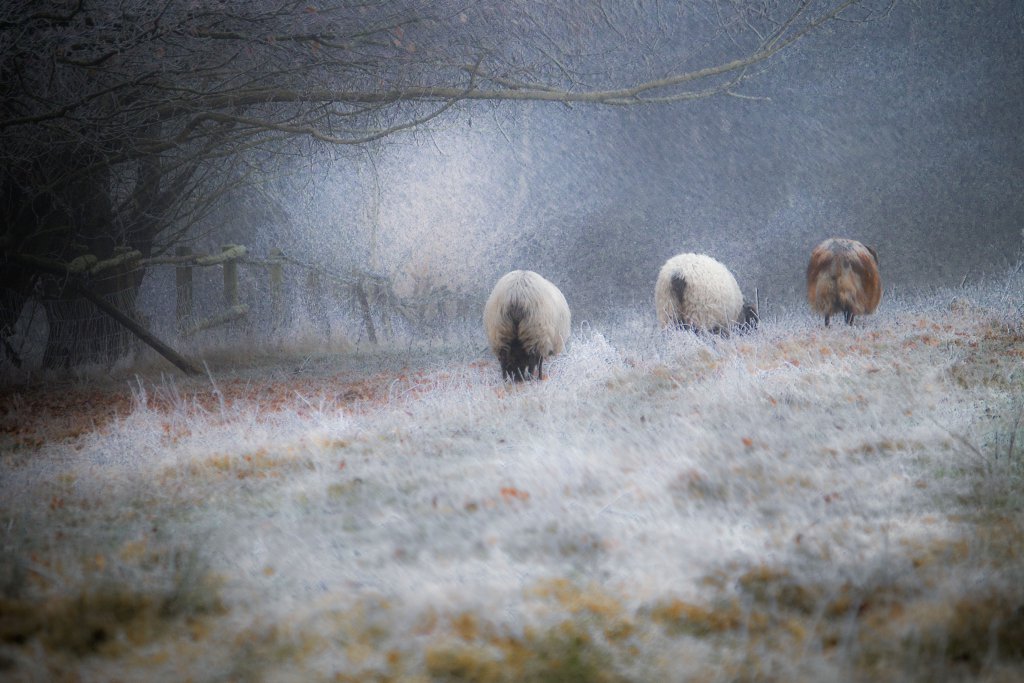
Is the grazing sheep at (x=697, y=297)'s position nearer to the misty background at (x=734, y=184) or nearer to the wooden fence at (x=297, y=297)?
the wooden fence at (x=297, y=297)

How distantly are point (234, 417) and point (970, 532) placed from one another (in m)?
5.82

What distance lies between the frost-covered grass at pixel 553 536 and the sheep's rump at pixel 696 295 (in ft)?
11.6

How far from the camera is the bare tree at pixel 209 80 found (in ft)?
25.9

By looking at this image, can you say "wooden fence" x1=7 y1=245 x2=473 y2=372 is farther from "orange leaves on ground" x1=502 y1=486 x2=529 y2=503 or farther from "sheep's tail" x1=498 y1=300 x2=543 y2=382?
"orange leaves on ground" x1=502 y1=486 x2=529 y2=503

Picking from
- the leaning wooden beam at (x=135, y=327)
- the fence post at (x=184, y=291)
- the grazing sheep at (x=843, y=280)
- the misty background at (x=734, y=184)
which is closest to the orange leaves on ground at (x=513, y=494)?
the leaning wooden beam at (x=135, y=327)

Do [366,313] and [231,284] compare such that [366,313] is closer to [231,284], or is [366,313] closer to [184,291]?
[231,284]

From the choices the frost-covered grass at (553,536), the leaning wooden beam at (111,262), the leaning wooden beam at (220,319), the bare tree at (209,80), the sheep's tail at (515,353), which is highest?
the bare tree at (209,80)

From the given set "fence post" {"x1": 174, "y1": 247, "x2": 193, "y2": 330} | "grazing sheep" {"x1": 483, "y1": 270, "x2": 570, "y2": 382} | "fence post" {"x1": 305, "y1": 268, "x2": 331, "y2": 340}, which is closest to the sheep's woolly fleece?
"grazing sheep" {"x1": 483, "y1": 270, "x2": 570, "y2": 382}

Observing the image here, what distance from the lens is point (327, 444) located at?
6.15 metres

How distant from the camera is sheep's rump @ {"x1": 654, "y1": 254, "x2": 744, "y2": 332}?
35.4 ft

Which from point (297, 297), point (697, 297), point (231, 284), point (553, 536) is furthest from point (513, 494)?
point (297, 297)

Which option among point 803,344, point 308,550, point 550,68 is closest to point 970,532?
point 308,550

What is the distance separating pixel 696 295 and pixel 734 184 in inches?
315

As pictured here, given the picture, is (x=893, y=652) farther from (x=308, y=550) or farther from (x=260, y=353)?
(x=260, y=353)
